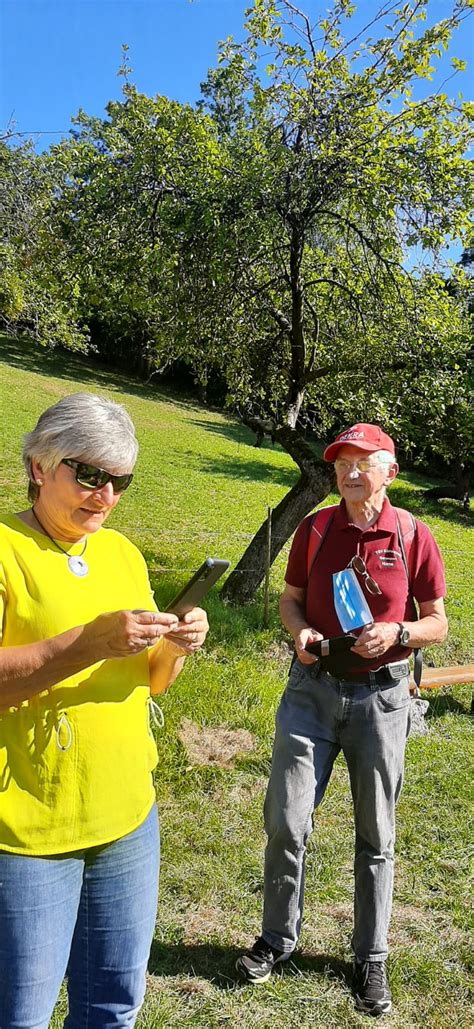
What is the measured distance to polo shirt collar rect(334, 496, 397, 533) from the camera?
108 inches

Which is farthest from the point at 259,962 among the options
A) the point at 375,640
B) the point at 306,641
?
the point at 375,640

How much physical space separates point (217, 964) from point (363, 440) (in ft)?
7.70

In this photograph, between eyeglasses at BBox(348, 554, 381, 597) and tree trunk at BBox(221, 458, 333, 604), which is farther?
tree trunk at BBox(221, 458, 333, 604)

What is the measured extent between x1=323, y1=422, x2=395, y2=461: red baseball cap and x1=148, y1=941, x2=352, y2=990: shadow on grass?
7.25 ft

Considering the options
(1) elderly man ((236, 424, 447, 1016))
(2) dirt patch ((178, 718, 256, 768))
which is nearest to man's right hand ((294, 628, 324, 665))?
(1) elderly man ((236, 424, 447, 1016))

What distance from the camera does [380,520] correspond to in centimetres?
277

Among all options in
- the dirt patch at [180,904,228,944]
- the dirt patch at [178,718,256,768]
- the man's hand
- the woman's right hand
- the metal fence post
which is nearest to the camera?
the woman's right hand

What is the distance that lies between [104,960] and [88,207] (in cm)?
626

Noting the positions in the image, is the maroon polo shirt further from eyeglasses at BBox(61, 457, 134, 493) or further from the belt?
eyeglasses at BBox(61, 457, 134, 493)

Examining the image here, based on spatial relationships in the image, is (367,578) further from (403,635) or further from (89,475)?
(89,475)

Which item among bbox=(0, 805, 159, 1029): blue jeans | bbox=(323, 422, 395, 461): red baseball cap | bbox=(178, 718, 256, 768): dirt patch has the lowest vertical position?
bbox=(178, 718, 256, 768): dirt patch

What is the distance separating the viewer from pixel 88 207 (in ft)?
21.3

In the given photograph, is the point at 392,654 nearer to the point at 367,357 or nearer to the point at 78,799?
the point at 78,799

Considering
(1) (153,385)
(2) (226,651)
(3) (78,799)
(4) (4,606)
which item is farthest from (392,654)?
(1) (153,385)
